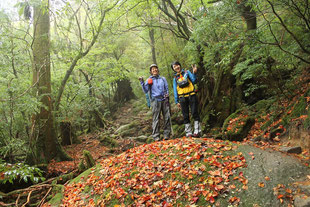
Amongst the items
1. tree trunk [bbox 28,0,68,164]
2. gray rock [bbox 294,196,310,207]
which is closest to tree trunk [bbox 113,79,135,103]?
tree trunk [bbox 28,0,68,164]

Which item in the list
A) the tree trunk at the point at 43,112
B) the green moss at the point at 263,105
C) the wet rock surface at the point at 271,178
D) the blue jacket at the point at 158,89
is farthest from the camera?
the tree trunk at the point at 43,112

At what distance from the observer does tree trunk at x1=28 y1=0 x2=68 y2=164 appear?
8.06 meters

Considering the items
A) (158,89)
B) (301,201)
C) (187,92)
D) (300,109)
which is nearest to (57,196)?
(158,89)

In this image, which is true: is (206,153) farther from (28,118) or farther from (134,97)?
(134,97)

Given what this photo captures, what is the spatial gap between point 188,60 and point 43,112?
23.4ft

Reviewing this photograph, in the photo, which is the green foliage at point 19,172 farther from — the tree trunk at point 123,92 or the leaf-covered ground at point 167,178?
the tree trunk at point 123,92

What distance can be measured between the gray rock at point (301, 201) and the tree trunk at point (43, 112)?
27.3 feet

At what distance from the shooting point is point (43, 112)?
865cm

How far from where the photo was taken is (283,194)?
3.00 meters

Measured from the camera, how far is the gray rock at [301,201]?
8.57ft

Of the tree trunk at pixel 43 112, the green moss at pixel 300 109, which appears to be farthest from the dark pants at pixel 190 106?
the tree trunk at pixel 43 112

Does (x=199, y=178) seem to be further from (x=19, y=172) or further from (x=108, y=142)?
(x=108, y=142)

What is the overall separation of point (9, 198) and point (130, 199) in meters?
4.27

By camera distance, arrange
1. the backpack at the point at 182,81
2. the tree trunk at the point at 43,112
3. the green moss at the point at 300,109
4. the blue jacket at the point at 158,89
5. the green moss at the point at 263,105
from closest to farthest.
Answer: the green moss at the point at 300,109
the backpack at the point at 182,81
the blue jacket at the point at 158,89
the green moss at the point at 263,105
the tree trunk at the point at 43,112
